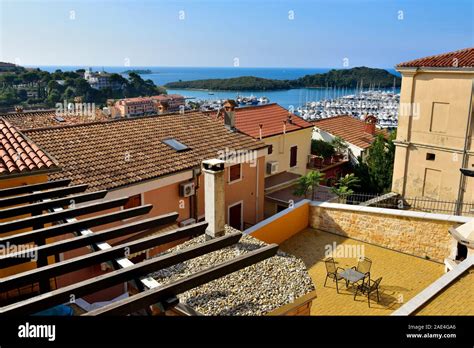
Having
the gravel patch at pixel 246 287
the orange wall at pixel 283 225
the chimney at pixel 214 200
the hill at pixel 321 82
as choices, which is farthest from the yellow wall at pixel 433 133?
the hill at pixel 321 82

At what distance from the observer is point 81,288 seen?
3088mm

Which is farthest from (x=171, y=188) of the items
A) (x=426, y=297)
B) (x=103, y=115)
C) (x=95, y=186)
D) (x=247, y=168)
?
(x=103, y=115)

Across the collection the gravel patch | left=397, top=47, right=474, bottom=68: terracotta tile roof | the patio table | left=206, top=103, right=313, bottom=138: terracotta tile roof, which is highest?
left=397, top=47, right=474, bottom=68: terracotta tile roof

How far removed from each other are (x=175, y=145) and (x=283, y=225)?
17.4 feet

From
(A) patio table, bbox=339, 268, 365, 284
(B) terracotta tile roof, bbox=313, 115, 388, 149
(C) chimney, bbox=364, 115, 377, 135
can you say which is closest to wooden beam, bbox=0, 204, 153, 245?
(A) patio table, bbox=339, 268, 365, 284

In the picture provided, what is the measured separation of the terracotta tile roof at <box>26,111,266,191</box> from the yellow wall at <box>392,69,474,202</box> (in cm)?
866

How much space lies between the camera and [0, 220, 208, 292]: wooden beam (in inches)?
125

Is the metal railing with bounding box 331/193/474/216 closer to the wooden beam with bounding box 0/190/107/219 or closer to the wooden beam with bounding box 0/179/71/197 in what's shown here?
the wooden beam with bounding box 0/179/71/197

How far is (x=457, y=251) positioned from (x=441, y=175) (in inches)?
379

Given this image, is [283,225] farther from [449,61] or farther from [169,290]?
[169,290]

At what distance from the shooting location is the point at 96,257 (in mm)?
3658

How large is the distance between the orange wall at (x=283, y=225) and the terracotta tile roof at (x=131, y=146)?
11.4ft

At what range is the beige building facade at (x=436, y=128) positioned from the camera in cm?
1898

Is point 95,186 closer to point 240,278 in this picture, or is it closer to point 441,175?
point 240,278
